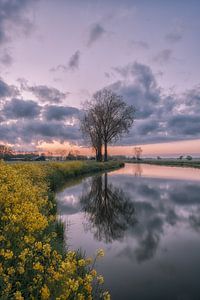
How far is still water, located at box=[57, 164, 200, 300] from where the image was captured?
618 centimetres

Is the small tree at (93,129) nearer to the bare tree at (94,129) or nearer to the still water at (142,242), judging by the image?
the bare tree at (94,129)

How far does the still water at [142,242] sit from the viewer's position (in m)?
6.18

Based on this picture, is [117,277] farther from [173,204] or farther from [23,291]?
[173,204]

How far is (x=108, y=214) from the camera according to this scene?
13.7m

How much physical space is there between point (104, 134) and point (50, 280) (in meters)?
59.3

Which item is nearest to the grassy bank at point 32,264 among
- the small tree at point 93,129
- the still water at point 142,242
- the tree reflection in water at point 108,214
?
the still water at point 142,242

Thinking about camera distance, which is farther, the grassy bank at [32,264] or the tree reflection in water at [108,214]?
the tree reflection in water at [108,214]

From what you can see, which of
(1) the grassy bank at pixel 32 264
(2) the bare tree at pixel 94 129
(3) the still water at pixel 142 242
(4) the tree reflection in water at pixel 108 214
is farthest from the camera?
(2) the bare tree at pixel 94 129

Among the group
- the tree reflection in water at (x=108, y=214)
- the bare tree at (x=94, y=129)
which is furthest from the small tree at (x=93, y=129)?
the tree reflection in water at (x=108, y=214)

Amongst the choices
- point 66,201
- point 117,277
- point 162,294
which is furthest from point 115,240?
point 66,201

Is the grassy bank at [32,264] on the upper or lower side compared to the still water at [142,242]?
upper

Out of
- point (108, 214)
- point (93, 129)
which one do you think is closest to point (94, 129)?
point (93, 129)

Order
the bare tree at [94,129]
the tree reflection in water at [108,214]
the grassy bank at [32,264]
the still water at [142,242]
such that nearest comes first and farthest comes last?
the grassy bank at [32,264], the still water at [142,242], the tree reflection in water at [108,214], the bare tree at [94,129]

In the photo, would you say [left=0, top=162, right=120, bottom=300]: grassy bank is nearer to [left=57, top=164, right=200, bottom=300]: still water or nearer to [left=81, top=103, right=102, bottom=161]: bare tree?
[left=57, top=164, right=200, bottom=300]: still water
